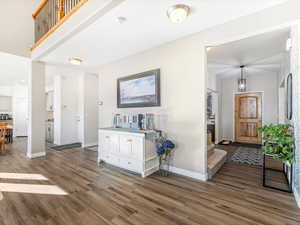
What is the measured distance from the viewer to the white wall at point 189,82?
2.36 metres

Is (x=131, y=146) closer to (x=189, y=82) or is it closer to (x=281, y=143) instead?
(x=189, y=82)

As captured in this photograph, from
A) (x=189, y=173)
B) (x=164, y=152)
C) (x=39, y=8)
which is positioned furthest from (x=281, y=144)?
(x=39, y=8)

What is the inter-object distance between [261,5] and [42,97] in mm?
4954

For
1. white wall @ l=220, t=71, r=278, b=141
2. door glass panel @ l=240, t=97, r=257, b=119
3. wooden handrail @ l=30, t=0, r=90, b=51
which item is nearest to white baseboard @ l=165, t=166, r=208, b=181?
wooden handrail @ l=30, t=0, r=90, b=51

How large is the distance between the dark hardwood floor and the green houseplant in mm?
550

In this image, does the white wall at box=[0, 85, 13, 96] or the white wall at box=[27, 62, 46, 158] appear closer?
the white wall at box=[27, 62, 46, 158]

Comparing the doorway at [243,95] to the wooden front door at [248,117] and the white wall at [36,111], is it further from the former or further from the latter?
the white wall at [36,111]

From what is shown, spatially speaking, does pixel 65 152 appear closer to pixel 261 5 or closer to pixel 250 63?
pixel 261 5

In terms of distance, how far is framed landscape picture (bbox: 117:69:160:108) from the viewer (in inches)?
127

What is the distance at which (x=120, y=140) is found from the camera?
3146mm

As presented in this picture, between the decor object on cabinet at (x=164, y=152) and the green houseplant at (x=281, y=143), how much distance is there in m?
1.43

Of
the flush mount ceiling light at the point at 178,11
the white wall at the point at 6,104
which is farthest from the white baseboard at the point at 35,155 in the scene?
the white wall at the point at 6,104

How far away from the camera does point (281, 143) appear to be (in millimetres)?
2133

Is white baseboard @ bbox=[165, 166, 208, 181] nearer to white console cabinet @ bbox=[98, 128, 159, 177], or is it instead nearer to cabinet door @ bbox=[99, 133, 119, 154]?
white console cabinet @ bbox=[98, 128, 159, 177]
